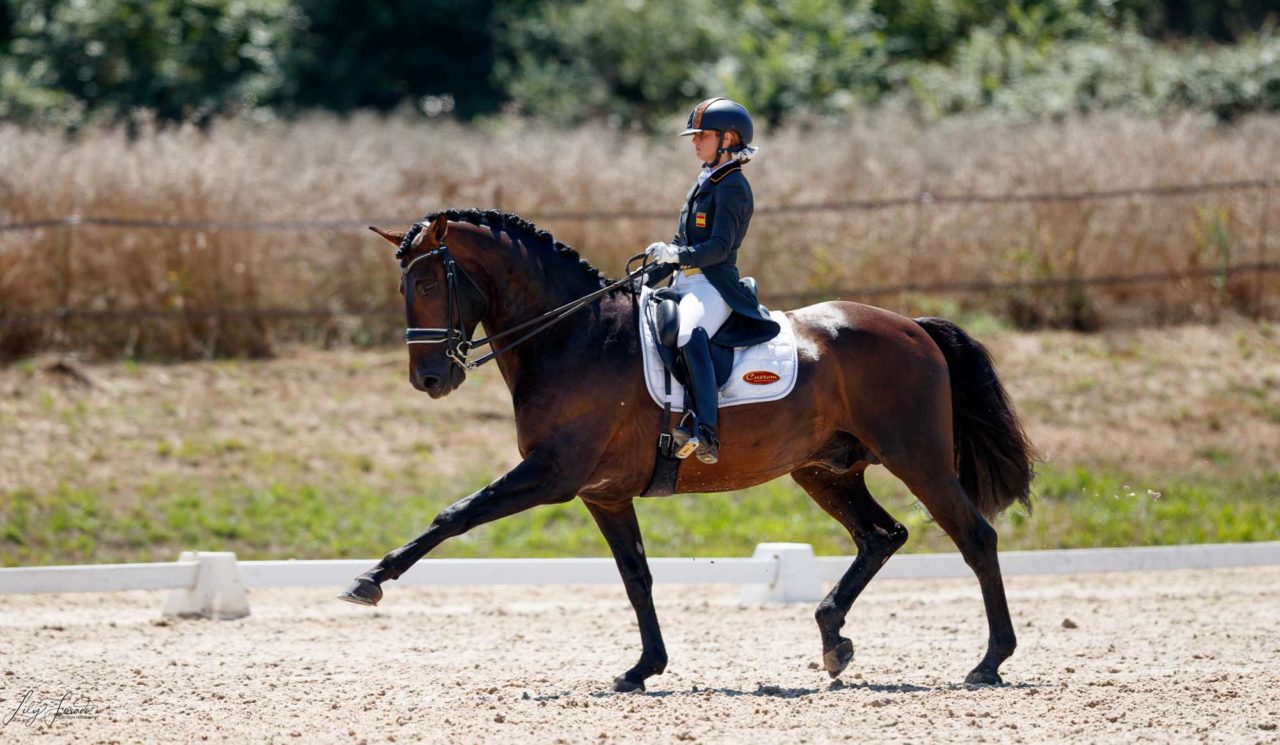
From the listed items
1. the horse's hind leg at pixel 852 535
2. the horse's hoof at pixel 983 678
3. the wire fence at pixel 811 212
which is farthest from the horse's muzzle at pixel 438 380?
the wire fence at pixel 811 212

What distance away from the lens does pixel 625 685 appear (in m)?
6.59

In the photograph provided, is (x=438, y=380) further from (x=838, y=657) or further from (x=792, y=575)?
(x=792, y=575)

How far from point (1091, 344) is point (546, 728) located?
11.2 m

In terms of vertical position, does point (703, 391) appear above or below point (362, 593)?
above

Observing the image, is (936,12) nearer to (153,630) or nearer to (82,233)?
(82,233)

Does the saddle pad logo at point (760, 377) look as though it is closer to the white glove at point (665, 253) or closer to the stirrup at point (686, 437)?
the stirrup at point (686, 437)

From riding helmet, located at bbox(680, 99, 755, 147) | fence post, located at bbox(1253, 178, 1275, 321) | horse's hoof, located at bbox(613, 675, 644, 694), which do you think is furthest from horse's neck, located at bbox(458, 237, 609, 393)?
fence post, located at bbox(1253, 178, 1275, 321)

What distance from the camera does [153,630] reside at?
8453 mm

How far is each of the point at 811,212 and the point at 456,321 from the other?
981cm

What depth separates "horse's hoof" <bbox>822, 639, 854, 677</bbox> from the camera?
→ 6816 millimetres

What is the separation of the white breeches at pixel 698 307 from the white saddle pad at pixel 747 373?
0.15 m

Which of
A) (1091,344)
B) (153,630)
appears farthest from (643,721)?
(1091,344)

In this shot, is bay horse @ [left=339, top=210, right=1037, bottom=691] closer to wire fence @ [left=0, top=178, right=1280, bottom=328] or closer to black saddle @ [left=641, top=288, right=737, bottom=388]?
black saddle @ [left=641, top=288, right=737, bottom=388]

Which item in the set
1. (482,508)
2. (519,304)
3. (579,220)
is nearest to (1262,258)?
(579,220)
